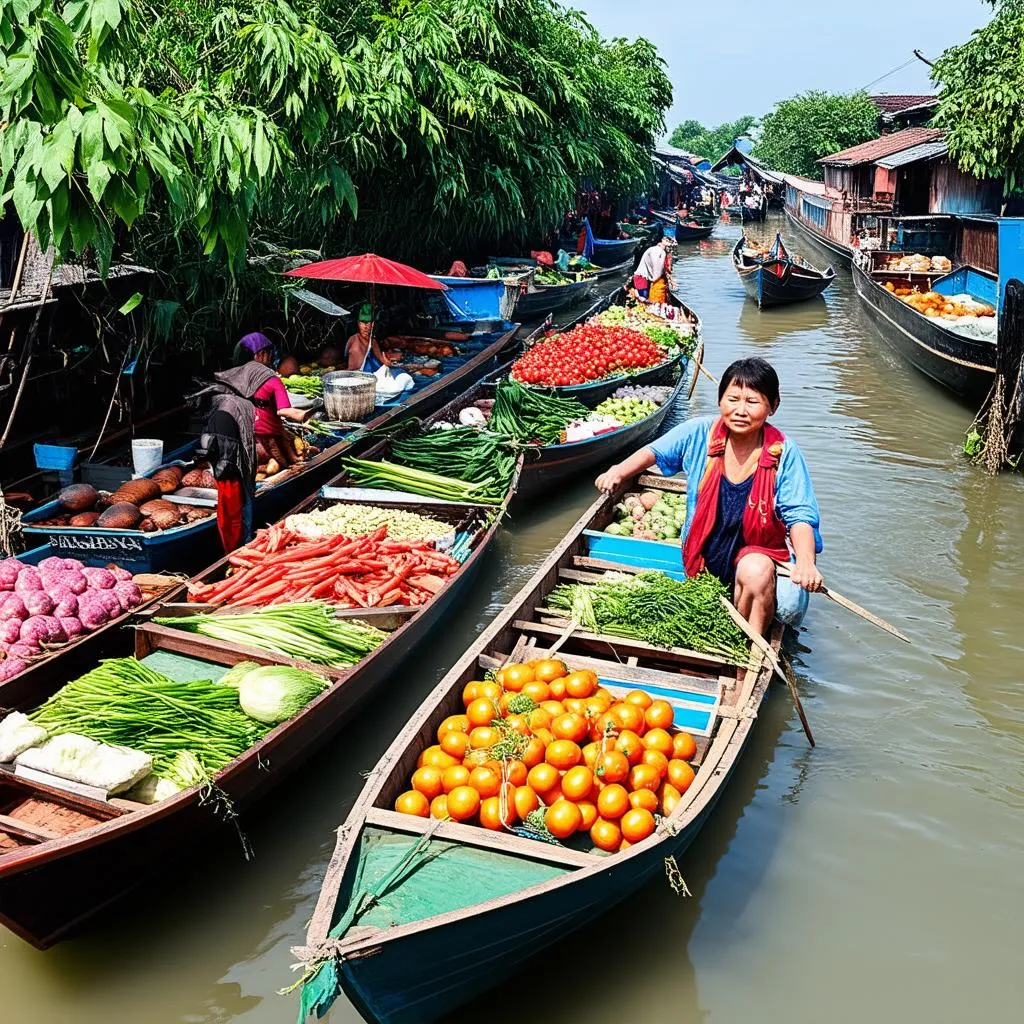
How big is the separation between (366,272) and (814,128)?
165 feet

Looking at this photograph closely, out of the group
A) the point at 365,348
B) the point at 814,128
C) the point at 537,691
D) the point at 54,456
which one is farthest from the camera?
the point at 814,128

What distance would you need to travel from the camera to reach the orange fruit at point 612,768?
3.64m

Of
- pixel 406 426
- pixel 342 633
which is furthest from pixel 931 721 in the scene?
pixel 406 426

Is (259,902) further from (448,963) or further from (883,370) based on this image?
(883,370)

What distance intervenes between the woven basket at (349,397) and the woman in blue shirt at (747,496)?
14.2 ft

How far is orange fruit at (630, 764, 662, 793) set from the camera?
12.1 feet

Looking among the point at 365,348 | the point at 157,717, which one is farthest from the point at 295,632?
the point at 365,348

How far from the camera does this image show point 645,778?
146 inches

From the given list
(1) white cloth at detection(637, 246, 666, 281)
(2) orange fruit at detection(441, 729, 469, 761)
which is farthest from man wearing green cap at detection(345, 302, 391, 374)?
(1) white cloth at detection(637, 246, 666, 281)

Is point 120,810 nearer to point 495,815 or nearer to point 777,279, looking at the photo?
point 495,815

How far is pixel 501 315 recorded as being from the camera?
49.0 ft

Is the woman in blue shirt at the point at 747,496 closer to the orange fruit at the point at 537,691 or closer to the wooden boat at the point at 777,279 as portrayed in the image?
the orange fruit at the point at 537,691

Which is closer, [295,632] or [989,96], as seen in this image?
[295,632]

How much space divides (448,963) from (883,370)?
1556cm
